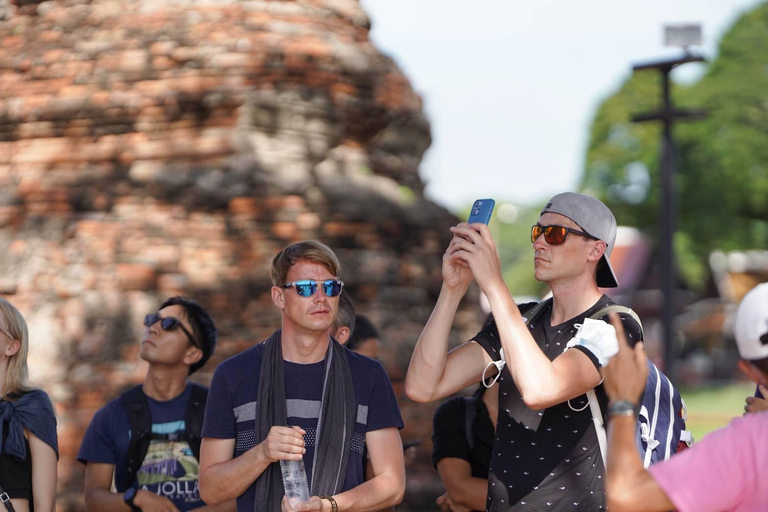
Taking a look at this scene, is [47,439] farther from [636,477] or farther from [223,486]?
[636,477]

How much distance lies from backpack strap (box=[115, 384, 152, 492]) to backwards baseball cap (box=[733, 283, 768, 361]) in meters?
2.97

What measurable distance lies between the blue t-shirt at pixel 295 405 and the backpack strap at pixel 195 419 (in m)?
1.00

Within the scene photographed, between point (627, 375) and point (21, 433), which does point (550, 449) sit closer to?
point (627, 375)

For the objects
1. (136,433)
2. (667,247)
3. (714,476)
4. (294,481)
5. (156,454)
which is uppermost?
(714,476)

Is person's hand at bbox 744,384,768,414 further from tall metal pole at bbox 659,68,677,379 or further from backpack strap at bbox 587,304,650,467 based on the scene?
tall metal pole at bbox 659,68,677,379

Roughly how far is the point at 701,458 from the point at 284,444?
1.48 metres

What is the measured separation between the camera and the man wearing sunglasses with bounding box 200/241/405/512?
375 cm

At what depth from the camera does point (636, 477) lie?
8.84ft

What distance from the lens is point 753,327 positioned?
275 cm

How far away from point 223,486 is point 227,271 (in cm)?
371

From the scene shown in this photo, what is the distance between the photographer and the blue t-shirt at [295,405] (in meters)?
3.82

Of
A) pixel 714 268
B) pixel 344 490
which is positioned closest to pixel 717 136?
pixel 714 268

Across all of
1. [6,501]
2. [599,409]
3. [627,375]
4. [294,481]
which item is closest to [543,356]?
[599,409]

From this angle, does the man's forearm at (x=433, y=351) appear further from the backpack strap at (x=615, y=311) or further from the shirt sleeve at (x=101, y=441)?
the shirt sleeve at (x=101, y=441)
